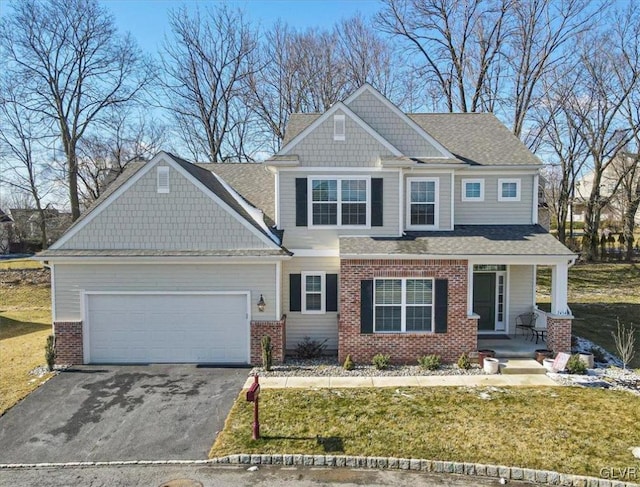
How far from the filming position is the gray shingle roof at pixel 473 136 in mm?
14750

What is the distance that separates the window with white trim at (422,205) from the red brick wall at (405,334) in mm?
2153

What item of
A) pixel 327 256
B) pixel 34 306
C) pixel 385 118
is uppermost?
pixel 385 118

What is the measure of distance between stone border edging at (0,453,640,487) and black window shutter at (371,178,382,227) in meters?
7.59

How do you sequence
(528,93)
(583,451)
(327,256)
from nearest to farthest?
(583,451) < (327,256) < (528,93)

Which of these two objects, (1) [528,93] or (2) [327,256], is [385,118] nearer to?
(2) [327,256]

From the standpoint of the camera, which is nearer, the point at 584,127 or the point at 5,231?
the point at 584,127

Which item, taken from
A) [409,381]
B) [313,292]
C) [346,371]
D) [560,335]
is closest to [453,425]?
[409,381]

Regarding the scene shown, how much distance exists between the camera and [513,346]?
13148 millimetres

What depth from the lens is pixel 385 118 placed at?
14.2m

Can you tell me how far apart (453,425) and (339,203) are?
7342 millimetres

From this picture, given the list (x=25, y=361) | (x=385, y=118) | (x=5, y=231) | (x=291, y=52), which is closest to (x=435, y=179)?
(x=385, y=118)

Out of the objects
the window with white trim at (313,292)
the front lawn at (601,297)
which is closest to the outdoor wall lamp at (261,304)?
the window with white trim at (313,292)

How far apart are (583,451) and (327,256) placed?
8.05m

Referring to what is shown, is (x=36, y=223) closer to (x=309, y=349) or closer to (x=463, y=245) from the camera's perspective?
(x=309, y=349)
